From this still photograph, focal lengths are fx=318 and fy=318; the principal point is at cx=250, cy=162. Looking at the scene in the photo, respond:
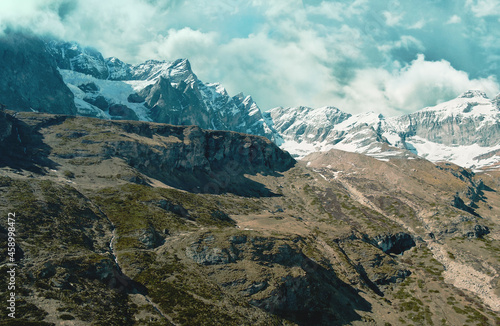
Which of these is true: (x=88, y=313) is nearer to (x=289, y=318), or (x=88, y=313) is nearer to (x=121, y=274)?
(x=121, y=274)

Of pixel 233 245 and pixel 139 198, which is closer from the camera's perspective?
pixel 233 245

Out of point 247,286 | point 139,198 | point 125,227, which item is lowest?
point 247,286

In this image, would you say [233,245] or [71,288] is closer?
[71,288]

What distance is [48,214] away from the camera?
5187 inches

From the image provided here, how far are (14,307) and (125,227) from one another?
75.3 m

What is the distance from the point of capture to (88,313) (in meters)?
83.9

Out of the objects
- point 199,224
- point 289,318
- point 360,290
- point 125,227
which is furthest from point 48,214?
point 360,290

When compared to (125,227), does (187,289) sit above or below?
below

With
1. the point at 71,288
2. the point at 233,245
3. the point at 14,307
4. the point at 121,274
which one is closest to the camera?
the point at 14,307

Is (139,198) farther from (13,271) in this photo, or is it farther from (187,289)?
(13,271)

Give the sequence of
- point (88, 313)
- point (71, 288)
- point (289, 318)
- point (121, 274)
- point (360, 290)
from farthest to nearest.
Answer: point (360, 290) → point (289, 318) → point (121, 274) → point (71, 288) → point (88, 313)

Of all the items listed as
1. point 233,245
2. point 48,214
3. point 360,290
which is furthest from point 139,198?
point 360,290

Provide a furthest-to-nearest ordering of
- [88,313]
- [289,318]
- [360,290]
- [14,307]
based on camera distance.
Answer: [360,290] → [289,318] → [88,313] → [14,307]

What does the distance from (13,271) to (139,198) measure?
345 ft
